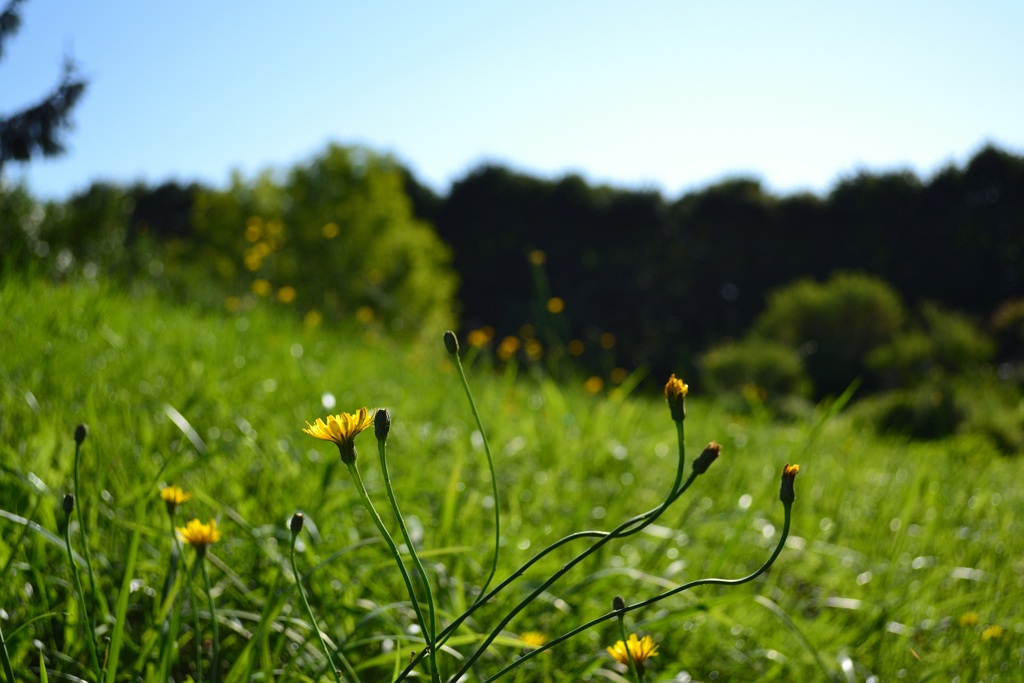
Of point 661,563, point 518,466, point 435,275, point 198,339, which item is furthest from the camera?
point 435,275

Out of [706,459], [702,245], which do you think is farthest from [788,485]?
[702,245]

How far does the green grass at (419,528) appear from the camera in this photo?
100 cm

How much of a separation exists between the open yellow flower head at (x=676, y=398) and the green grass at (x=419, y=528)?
0.38m

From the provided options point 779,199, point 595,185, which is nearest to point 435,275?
point 595,185

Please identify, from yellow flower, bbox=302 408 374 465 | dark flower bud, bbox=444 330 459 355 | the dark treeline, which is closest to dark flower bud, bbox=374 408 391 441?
yellow flower, bbox=302 408 374 465

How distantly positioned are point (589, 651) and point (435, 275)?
11.9 m

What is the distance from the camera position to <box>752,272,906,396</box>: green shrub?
322 inches

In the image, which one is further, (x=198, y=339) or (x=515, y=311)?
(x=515, y=311)

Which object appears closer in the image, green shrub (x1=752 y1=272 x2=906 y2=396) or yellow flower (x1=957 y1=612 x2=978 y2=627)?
yellow flower (x1=957 y1=612 x2=978 y2=627)

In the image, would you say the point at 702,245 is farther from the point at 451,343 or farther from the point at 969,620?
the point at 451,343

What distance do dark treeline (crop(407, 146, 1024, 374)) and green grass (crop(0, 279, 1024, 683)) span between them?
9.05m

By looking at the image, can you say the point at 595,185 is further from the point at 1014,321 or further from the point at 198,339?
the point at 198,339

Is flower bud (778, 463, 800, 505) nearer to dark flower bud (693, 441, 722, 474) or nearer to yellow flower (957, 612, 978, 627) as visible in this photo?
dark flower bud (693, 441, 722, 474)

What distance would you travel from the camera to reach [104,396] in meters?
1.79
